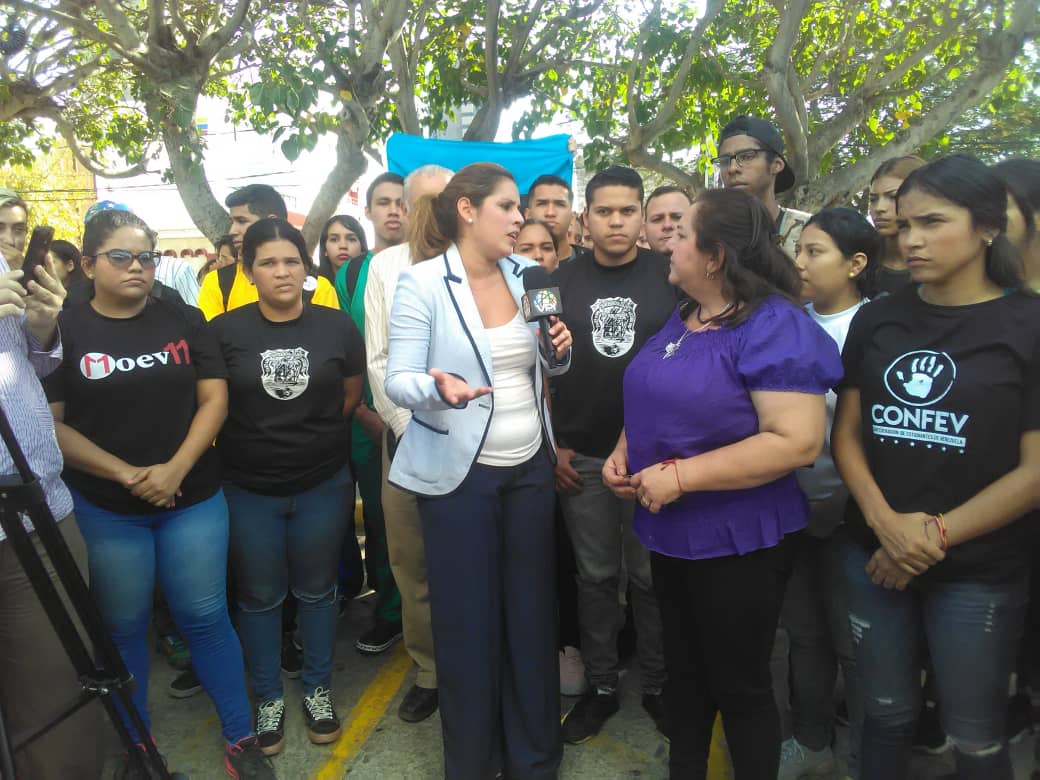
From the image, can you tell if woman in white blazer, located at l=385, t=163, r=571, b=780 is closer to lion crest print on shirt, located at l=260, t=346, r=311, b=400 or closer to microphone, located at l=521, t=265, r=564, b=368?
microphone, located at l=521, t=265, r=564, b=368

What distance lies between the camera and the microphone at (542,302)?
2465 millimetres

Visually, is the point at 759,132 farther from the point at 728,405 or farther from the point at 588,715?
the point at 588,715

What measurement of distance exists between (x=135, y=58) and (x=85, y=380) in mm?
4574

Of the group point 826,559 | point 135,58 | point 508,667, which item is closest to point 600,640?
point 508,667

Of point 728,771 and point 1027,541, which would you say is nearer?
point 1027,541

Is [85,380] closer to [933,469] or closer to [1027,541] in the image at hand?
[933,469]

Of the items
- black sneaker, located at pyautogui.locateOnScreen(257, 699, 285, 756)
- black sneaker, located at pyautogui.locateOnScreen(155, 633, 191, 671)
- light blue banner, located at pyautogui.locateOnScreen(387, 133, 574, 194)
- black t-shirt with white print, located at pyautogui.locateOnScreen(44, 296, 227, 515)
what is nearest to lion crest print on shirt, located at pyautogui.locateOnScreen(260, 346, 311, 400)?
black t-shirt with white print, located at pyautogui.locateOnScreen(44, 296, 227, 515)

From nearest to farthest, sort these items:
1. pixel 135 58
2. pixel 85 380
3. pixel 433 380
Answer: pixel 433 380
pixel 85 380
pixel 135 58

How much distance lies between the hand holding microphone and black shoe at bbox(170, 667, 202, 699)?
2575 mm

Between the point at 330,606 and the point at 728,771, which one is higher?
the point at 330,606

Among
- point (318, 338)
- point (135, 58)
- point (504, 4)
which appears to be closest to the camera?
point (318, 338)

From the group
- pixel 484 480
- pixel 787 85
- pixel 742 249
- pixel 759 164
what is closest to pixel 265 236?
pixel 484 480

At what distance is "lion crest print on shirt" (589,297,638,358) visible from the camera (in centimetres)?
312

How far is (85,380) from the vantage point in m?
2.70
